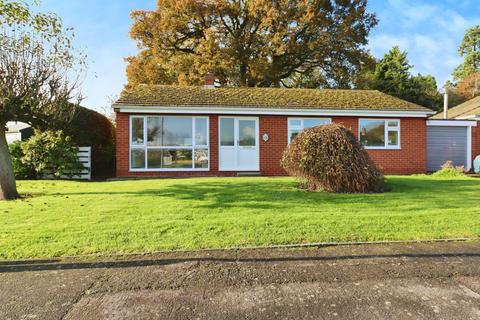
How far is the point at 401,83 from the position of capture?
3616 cm

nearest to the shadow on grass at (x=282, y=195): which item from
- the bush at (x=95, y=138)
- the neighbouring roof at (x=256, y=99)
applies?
the neighbouring roof at (x=256, y=99)

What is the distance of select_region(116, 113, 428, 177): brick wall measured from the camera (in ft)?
46.9

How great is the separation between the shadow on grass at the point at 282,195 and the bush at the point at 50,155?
4.73 m

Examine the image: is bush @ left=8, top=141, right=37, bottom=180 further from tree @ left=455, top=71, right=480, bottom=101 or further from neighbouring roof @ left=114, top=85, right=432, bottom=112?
tree @ left=455, top=71, right=480, bottom=101

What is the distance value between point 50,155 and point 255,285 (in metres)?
12.0

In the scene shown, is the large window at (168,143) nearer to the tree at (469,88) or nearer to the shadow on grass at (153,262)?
the shadow on grass at (153,262)

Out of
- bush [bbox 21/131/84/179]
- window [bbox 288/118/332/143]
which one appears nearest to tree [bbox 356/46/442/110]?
window [bbox 288/118/332/143]

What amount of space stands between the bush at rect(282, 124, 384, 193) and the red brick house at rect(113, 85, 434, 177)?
5.54m

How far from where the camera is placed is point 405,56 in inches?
1478

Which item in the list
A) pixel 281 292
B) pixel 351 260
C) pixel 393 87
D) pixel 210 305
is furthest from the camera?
pixel 393 87

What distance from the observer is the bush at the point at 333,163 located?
9.07m

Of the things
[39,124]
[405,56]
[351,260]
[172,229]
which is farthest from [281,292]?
[405,56]

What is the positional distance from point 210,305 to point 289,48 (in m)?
26.6

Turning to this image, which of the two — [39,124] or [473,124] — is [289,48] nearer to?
[473,124]
